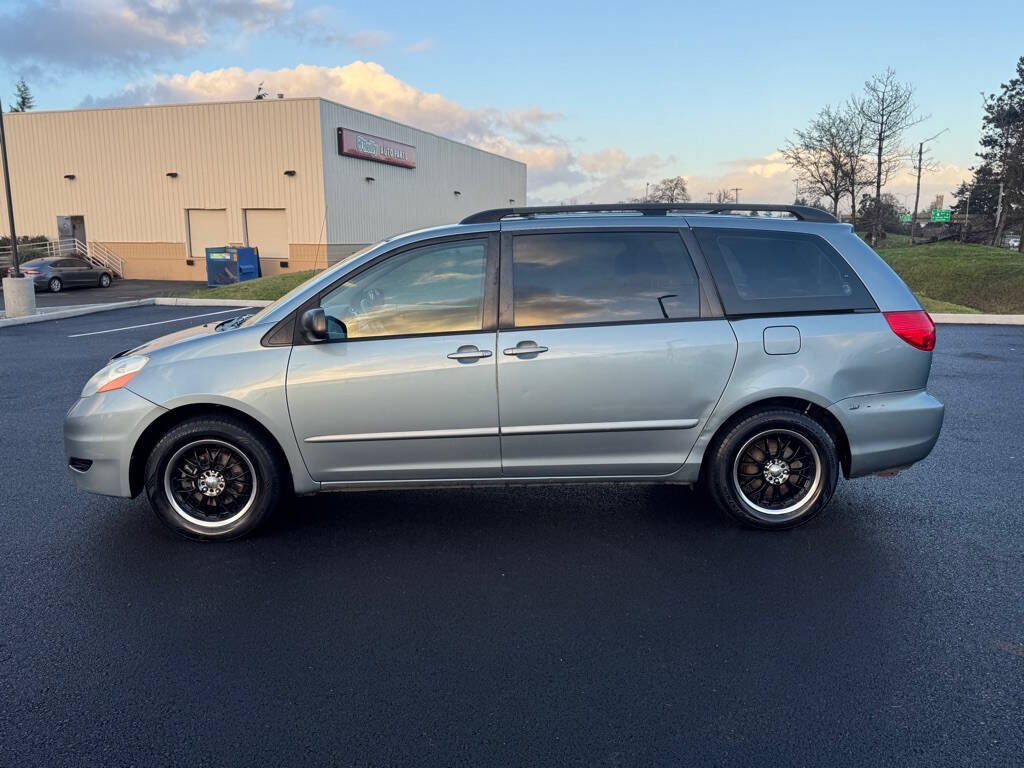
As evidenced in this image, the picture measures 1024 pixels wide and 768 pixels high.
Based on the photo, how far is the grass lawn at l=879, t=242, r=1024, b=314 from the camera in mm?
25297

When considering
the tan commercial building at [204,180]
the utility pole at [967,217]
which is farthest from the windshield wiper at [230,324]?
the utility pole at [967,217]

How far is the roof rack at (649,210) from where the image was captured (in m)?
4.94

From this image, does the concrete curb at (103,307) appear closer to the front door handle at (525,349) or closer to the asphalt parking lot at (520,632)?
the asphalt parking lot at (520,632)

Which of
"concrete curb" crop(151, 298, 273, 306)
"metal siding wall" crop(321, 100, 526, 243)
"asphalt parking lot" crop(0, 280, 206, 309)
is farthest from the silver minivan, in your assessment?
"metal siding wall" crop(321, 100, 526, 243)

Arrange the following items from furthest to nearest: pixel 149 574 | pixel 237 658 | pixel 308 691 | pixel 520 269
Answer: pixel 520 269 < pixel 149 574 < pixel 237 658 < pixel 308 691

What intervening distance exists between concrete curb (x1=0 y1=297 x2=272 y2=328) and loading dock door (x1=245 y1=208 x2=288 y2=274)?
11765mm

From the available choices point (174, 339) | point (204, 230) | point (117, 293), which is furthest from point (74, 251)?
point (174, 339)

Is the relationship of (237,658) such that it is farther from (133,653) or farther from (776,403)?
(776,403)

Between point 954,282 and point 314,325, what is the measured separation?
99.3 feet

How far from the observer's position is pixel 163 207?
3528cm

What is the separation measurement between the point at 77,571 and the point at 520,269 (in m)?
2.92

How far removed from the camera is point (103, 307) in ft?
67.7

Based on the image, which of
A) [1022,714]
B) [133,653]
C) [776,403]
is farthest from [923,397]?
[133,653]

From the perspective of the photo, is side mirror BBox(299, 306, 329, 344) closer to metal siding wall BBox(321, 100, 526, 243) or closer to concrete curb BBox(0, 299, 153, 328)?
concrete curb BBox(0, 299, 153, 328)
